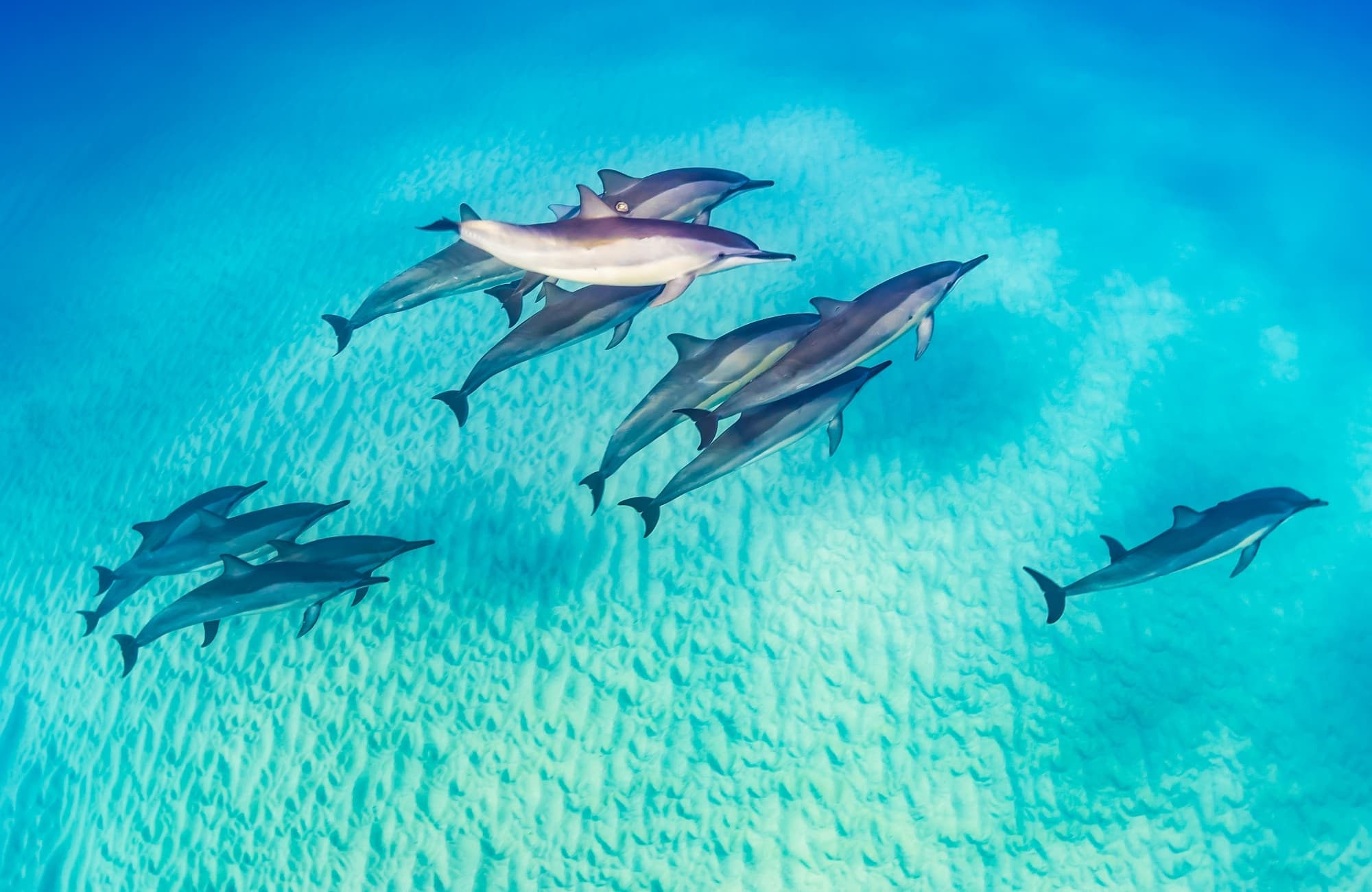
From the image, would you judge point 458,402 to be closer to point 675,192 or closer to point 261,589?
point 261,589

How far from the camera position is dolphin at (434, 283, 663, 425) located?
136 inches

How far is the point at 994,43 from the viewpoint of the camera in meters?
14.9

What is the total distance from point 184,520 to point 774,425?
12.7 feet

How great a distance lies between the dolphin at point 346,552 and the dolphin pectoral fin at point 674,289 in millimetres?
2121

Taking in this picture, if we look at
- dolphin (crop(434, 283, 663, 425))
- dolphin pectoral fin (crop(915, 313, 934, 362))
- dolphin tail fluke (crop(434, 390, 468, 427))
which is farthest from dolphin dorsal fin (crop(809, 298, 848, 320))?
dolphin tail fluke (crop(434, 390, 468, 427))

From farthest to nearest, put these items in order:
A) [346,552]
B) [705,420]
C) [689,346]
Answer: [346,552] → [689,346] → [705,420]

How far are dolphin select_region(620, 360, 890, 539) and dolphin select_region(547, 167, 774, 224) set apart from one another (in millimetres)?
1105

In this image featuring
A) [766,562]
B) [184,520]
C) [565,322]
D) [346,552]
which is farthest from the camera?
[766,562]

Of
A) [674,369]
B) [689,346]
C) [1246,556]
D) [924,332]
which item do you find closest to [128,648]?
[674,369]

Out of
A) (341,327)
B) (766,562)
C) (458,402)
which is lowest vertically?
(766,562)

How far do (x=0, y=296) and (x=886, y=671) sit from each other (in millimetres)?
16447

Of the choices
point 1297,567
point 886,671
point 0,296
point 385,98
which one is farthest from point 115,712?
point 385,98

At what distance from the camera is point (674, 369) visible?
342 cm

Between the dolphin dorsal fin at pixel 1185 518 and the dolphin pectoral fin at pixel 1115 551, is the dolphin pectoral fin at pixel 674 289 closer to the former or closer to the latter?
the dolphin pectoral fin at pixel 1115 551
